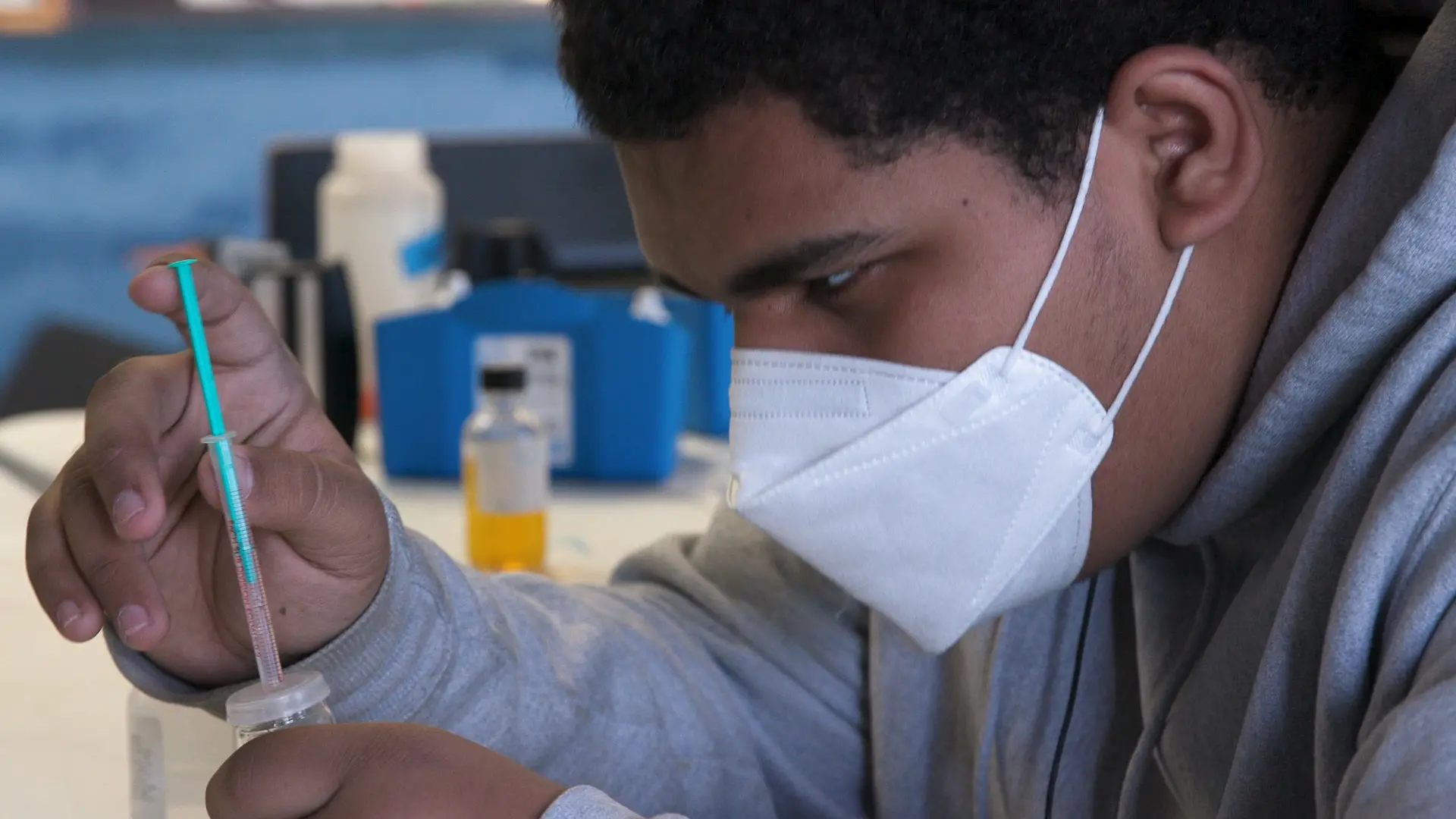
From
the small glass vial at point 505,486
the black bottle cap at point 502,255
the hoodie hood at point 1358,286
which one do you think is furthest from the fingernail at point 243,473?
the black bottle cap at point 502,255

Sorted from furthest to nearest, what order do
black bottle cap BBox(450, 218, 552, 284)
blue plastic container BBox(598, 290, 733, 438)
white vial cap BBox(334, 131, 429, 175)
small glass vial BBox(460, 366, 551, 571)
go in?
white vial cap BBox(334, 131, 429, 175), black bottle cap BBox(450, 218, 552, 284), blue plastic container BBox(598, 290, 733, 438), small glass vial BBox(460, 366, 551, 571)

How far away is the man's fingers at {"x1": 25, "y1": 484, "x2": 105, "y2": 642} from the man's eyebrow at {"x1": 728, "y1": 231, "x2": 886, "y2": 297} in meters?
0.39

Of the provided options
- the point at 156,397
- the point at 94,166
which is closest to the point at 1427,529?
the point at 156,397

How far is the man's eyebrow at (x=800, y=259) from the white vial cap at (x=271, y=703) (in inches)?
12.9

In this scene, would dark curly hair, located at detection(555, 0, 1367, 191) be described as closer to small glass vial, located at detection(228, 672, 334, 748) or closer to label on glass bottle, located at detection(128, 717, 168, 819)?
small glass vial, located at detection(228, 672, 334, 748)

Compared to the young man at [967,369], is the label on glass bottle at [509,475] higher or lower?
lower

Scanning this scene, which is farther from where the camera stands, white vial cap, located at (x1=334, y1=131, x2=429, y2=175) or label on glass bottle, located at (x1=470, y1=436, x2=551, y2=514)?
white vial cap, located at (x1=334, y1=131, x2=429, y2=175)

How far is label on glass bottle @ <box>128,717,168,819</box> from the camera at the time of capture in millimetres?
899

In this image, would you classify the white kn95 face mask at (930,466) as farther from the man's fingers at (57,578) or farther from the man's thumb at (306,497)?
the man's fingers at (57,578)

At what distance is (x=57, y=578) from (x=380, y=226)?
1370mm

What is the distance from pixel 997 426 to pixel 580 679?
338 millimetres

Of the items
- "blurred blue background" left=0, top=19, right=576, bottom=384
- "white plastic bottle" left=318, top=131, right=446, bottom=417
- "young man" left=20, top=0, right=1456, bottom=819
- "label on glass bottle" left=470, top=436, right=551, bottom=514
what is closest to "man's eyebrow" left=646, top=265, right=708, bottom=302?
"young man" left=20, top=0, right=1456, bottom=819

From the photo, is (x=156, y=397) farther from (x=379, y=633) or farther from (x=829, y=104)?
(x=829, y=104)

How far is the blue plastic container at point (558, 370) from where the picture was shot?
1698 millimetres
